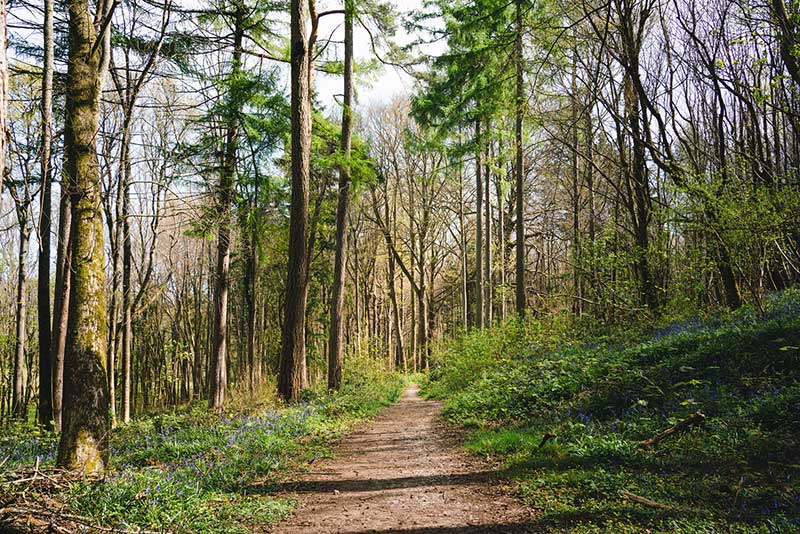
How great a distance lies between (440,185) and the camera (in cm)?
2752

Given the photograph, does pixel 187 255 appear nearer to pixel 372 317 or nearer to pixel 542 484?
pixel 372 317

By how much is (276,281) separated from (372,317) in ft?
39.9

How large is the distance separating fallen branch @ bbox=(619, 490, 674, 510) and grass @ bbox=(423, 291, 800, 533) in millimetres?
32

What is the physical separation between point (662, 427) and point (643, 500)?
189 cm

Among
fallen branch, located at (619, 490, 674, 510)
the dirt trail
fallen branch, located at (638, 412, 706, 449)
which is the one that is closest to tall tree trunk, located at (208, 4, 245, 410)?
the dirt trail

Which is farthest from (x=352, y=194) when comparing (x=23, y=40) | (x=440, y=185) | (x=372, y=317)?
(x=372, y=317)

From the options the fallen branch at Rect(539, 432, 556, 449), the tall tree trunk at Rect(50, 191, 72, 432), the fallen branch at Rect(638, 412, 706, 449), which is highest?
the tall tree trunk at Rect(50, 191, 72, 432)

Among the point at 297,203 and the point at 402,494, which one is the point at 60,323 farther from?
the point at 402,494

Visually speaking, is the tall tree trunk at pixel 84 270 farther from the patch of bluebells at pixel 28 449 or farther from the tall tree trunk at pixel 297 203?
the tall tree trunk at pixel 297 203

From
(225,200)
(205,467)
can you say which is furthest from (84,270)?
(225,200)

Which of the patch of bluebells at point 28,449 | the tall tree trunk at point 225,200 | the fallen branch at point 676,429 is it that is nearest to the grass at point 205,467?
the patch of bluebells at point 28,449

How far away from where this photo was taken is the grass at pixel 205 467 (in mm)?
3887

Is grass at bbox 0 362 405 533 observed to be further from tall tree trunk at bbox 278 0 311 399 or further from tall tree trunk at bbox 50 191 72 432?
tall tree trunk at bbox 50 191 72 432

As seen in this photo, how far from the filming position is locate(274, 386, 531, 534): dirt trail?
4309 millimetres
